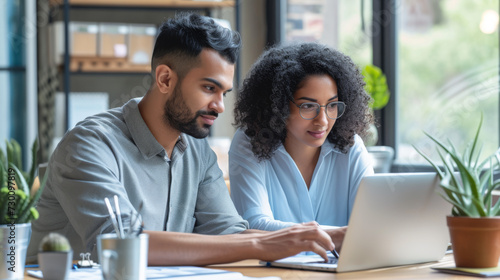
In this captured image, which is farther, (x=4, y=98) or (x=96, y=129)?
(x=4, y=98)

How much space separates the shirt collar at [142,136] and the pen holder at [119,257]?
1.94 ft

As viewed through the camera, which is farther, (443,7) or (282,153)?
(443,7)

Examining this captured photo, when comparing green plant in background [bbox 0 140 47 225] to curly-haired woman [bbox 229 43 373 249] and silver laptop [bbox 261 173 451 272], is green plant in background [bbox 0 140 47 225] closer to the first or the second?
silver laptop [bbox 261 173 451 272]

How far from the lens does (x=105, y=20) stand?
4336mm

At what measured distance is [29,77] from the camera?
13.1ft

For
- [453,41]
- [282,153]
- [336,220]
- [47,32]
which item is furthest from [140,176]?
[47,32]

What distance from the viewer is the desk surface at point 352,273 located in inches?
48.6

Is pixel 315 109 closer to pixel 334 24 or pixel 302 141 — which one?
pixel 302 141

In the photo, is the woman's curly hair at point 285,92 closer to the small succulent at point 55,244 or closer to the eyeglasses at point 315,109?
the eyeglasses at point 315,109

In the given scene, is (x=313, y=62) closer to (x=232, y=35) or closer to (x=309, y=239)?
(x=232, y=35)

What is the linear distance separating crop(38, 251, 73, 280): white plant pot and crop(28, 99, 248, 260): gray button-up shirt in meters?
0.23

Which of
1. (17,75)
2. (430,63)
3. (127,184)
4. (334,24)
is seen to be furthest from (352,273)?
(17,75)

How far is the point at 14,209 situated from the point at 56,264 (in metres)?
0.11

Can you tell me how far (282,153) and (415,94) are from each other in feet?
4.89
